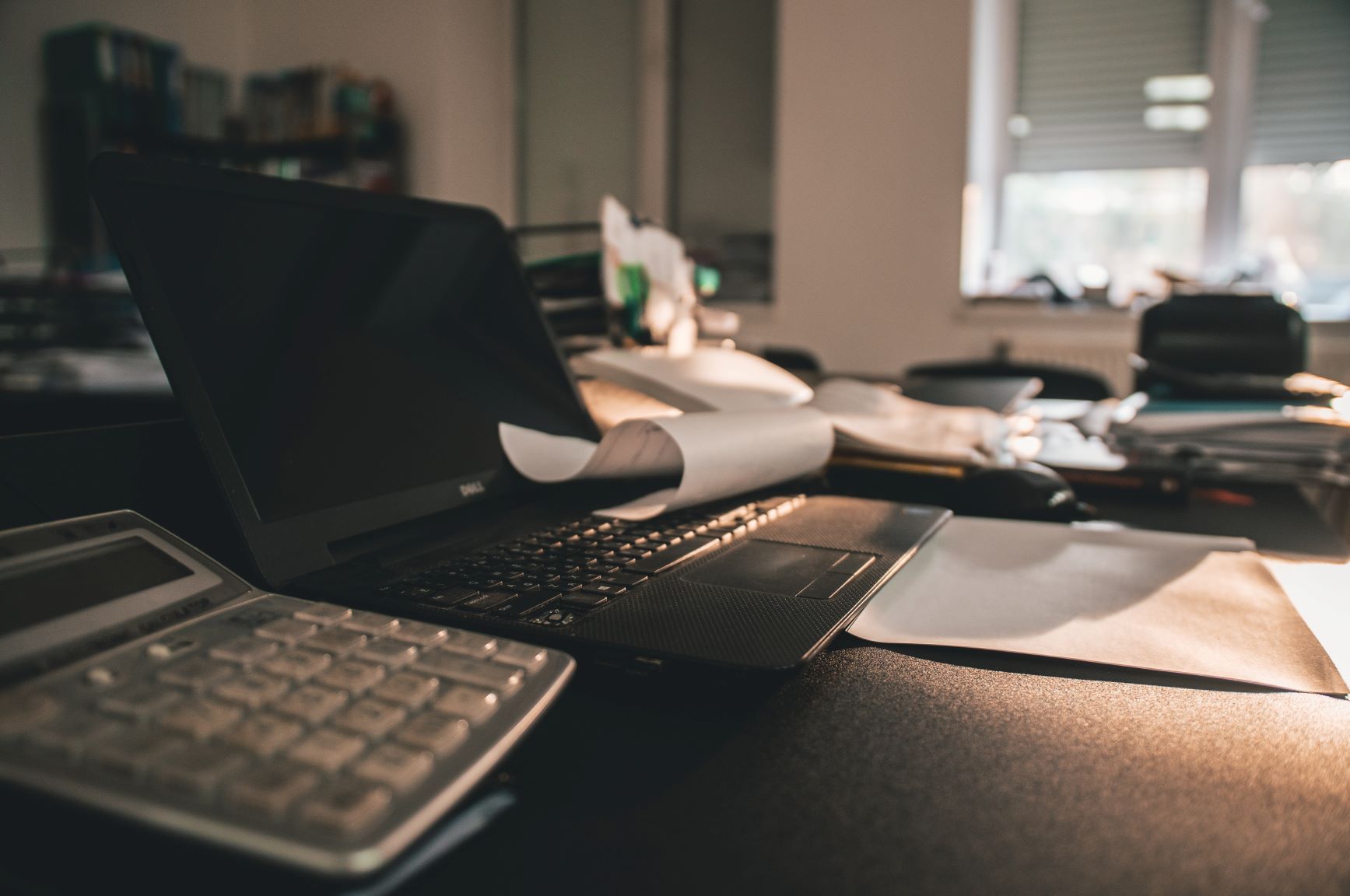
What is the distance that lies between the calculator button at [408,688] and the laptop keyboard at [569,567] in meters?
0.09

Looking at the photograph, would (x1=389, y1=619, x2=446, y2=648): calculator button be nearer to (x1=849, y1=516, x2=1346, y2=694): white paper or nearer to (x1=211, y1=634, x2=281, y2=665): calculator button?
(x1=211, y1=634, x2=281, y2=665): calculator button

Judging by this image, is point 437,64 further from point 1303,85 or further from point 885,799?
point 885,799

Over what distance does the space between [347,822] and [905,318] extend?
3.53 meters

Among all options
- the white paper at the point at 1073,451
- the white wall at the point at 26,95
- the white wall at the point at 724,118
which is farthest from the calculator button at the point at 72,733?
the white wall at the point at 26,95

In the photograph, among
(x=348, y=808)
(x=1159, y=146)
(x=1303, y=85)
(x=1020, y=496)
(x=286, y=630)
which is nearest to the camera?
(x=348, y=808)

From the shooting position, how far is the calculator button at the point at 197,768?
0.70ft

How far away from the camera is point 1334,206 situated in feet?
10.6

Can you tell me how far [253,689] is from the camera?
0.26 m

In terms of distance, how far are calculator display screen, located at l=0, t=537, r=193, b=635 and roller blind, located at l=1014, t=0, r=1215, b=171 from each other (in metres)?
3.89

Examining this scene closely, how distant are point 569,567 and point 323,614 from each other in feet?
0.43

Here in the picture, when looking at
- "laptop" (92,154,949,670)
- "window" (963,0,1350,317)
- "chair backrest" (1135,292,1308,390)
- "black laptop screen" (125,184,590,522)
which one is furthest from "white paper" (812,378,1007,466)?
"window" (963,0,1350,317)

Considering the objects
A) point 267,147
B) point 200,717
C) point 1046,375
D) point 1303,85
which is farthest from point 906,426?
point 267,147

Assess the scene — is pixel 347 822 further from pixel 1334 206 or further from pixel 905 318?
pixel 1334 206

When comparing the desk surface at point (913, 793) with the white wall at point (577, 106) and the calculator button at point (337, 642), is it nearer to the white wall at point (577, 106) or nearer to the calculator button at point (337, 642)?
the calculator button at point (337, 642)
